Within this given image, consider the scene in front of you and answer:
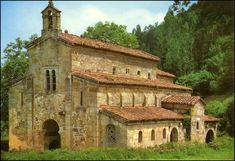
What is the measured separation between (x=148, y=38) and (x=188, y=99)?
58.9 m

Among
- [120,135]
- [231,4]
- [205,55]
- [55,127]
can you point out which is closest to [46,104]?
[55,127]

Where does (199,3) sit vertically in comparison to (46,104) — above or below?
above

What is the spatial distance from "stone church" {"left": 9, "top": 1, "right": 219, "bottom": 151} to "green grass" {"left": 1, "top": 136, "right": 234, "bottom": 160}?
2135 millimetres

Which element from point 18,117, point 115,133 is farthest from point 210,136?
point 18,117

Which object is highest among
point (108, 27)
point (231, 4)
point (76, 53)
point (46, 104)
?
point (108, 27)

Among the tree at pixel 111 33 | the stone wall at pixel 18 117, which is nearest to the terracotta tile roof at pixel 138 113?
the stone wall at pixel 18 117

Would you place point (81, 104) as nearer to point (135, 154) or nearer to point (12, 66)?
point (135, 154)

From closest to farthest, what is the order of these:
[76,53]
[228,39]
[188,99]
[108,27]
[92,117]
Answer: [228,39], [92,117], [76,53], [188,99], [108,27]

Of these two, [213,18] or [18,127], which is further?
[18,127]

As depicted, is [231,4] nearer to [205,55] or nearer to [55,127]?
[55,127]

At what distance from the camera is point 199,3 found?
85.9ft

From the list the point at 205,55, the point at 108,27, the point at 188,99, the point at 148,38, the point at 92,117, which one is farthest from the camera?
the point at 148,38

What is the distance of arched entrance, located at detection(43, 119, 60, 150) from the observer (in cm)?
3256

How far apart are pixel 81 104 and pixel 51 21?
7.14m
